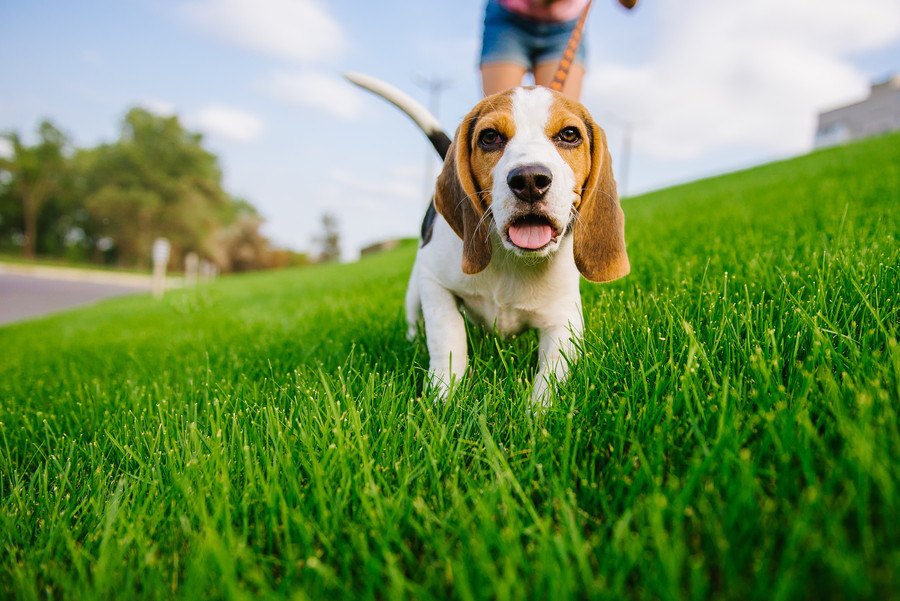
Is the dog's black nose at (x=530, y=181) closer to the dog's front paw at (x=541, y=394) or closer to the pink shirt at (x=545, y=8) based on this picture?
the dog's front paw at (x=541, y=394)

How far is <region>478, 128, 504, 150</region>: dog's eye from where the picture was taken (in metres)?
2.15

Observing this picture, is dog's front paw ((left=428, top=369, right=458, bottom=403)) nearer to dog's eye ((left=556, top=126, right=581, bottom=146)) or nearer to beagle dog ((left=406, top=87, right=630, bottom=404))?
beagle dog ((left=406, top=87, right=630, bottom=404))

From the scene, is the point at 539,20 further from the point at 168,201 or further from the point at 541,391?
the point at 168,201

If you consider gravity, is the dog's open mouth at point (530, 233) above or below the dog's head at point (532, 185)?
below

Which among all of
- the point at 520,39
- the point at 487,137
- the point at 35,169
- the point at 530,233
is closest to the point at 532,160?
the point at 530,233

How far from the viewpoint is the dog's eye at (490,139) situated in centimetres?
215

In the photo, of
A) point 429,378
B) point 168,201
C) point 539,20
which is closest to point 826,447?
point 429,378

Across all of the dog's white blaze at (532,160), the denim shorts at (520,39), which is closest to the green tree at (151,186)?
the denim shorts at (520,39)

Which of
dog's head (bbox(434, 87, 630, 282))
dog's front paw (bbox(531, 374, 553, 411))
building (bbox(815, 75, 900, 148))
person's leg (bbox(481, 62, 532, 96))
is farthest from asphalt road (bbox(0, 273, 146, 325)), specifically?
building (bbox(815, 75, 900, 148))

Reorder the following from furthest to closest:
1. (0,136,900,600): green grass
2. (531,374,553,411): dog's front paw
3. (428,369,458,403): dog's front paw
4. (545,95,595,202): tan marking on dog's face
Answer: (545,95,595,202): tan marking on dog's face < (428,369,458,403): dog's front paw < (531,374,553,411): dog's front paw < (0,136,900,600): green grass

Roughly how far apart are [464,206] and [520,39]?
1902 millimetres

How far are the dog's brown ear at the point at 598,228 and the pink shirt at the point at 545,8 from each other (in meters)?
1.53

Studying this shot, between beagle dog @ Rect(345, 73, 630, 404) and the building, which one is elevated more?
the building

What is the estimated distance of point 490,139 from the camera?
2.18m
